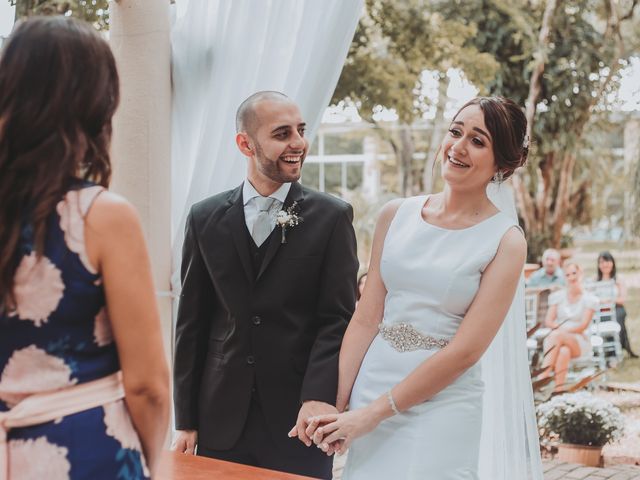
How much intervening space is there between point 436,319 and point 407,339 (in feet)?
0.27

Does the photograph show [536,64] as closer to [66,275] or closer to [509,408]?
[509,408]

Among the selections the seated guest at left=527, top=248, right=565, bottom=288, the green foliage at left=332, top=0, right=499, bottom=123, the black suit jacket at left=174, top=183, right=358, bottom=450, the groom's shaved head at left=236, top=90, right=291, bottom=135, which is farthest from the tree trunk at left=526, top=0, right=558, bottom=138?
the black suit jacket at left=174, top=183, right=358, bottom=450

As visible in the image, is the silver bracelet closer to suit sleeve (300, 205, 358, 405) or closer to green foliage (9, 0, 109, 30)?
suit sleeve (300, 205, 358, 405)

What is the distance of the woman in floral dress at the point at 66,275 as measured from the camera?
109 centimetres

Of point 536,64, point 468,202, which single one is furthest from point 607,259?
point 468,202

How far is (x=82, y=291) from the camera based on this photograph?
1.11 metres

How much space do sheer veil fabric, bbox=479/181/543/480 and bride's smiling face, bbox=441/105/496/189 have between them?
45 cm

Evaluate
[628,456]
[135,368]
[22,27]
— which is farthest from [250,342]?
[628,456]

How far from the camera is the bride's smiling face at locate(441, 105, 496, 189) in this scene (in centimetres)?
201

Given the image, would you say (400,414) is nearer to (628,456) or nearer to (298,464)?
(298,464)

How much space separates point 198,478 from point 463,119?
99 cm

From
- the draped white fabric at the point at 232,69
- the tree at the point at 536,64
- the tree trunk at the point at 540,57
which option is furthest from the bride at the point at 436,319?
the tree at the point at 536,64

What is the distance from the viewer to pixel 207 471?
6.04ft

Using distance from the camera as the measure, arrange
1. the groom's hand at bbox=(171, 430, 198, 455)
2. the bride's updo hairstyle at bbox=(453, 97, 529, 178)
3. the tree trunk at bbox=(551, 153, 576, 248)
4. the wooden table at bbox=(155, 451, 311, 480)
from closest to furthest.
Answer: the wooden table at bbox=(155, 451, 311, 480) → the bride's updo hairstyle at bbox=(453, 97, 529, 178) → the groom's hand at bbox=(171, 430, 198, 455) → the tree trunk at bbox=(551, 153, 576, 248)
